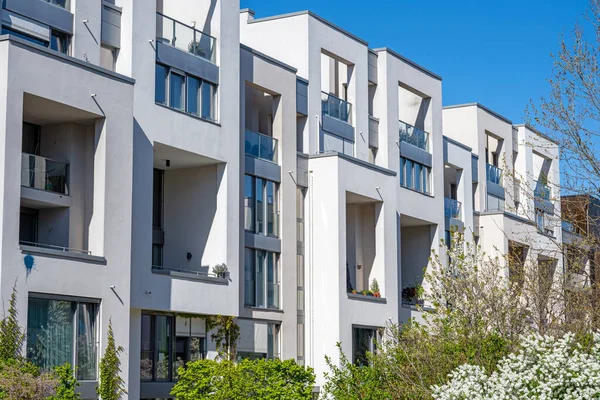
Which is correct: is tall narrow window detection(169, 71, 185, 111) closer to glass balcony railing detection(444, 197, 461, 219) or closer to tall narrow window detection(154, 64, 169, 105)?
tall narrow window detection(154, 64, 169, 105)

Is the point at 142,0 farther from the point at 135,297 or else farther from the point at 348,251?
the point at 348,251

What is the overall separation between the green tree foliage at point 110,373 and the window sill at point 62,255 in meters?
1.81

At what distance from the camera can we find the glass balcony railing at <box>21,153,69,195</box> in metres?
27.6

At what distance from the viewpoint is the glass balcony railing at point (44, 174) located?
27.6 metres

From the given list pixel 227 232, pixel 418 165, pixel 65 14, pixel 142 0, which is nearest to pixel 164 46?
pixel 142 0

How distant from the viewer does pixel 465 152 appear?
2151 inches

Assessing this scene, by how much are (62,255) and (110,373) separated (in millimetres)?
3685

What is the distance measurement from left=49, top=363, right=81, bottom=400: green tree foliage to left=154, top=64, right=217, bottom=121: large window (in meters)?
10.2

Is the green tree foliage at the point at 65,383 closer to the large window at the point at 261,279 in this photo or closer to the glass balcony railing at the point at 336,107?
the large window at the point at 261,279

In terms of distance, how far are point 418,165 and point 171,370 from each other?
1948 centimetres

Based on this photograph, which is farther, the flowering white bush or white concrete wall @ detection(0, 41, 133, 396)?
white concrete wall @ detection(0, 41, 133, 396)

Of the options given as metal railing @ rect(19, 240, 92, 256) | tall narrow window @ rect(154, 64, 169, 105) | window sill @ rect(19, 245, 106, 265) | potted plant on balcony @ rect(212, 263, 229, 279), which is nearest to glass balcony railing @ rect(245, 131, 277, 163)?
potted plant on balcony @ rect(212, 263, 229, 279)

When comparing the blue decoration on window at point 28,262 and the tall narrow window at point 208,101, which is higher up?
the tall narrow window at point 208,101

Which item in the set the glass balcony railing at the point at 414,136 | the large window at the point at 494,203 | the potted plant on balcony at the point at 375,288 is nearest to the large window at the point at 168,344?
the potted plant on balcony at the point at 375,288
